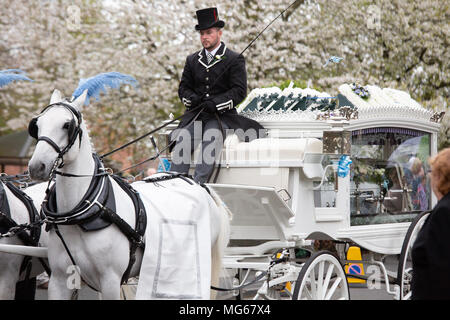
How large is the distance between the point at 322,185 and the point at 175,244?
6.76 feet

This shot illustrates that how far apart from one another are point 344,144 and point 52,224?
2.88m

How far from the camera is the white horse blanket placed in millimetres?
4125

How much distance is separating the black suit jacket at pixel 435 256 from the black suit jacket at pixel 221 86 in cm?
273

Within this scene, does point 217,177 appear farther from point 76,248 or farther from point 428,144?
point 428,144

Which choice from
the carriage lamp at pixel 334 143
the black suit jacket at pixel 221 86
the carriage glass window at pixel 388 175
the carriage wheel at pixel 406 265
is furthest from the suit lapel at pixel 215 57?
the carriage wheel at pixel 406 265

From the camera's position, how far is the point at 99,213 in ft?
12.6

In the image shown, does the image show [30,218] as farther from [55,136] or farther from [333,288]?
A: [333,288]

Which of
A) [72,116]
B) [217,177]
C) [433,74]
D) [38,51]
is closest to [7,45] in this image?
[38,51]

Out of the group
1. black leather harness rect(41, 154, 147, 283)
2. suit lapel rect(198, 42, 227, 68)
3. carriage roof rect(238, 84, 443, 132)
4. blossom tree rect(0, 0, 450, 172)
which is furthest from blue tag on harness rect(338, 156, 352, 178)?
blossom tree rect(0, 0, 450, 172)

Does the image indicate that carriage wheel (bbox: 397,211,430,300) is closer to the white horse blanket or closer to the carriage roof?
the carriage roof

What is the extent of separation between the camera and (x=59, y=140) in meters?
3.67

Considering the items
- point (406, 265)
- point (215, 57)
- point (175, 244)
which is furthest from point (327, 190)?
point (175, 244)

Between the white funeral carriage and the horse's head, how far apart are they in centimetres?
163

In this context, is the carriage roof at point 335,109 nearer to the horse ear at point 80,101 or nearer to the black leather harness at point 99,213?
the black leather harness at point 99,213
